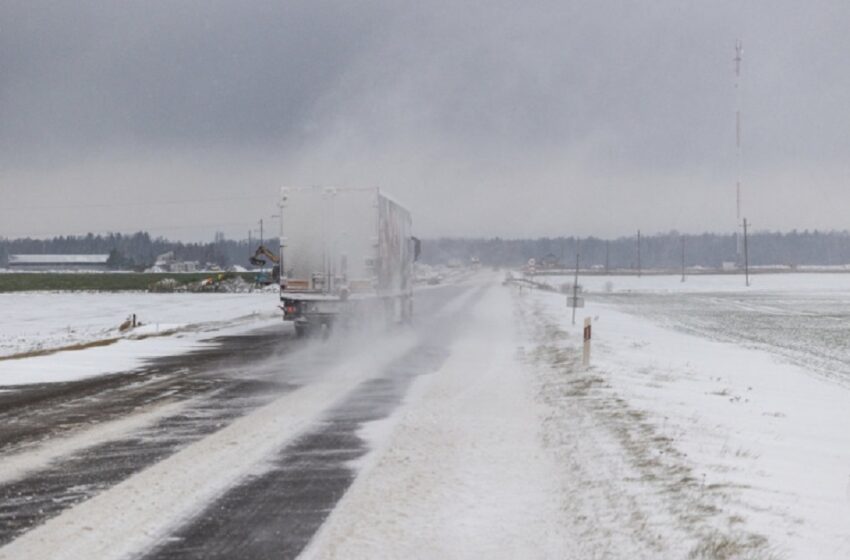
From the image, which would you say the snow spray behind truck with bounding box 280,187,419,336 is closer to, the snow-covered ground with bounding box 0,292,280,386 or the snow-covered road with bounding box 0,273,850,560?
the snow-covered ground with bounding box 0,292,280,386

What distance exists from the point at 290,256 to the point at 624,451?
14.9 metres

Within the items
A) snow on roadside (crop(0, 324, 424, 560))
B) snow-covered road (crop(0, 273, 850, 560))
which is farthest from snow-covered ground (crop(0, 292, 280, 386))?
snow on roadside (crop(0, 324, 424, 560))

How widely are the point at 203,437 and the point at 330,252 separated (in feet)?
41.9

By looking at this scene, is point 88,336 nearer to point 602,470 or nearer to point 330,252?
point 330,252

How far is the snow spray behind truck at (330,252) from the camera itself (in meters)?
21.3

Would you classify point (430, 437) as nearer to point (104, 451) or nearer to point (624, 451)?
point (624, 451)

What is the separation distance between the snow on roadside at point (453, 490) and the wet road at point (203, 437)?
0.28 metres

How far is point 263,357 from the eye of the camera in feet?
59.6

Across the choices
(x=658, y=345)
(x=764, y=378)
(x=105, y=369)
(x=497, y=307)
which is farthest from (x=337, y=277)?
(x=497, y=307)

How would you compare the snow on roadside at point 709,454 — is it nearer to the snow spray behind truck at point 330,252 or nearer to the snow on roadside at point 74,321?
the snow spray behind truck at point 330,252

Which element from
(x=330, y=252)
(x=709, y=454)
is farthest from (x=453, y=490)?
(x=330, y=252)

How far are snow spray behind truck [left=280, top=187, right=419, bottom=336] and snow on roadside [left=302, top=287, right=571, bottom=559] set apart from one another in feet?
32.1

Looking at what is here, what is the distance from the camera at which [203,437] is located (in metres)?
9.02

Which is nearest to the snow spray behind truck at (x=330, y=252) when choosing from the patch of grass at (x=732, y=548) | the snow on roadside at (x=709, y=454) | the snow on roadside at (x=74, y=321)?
the snow on roadside at (x=709, y=454)
